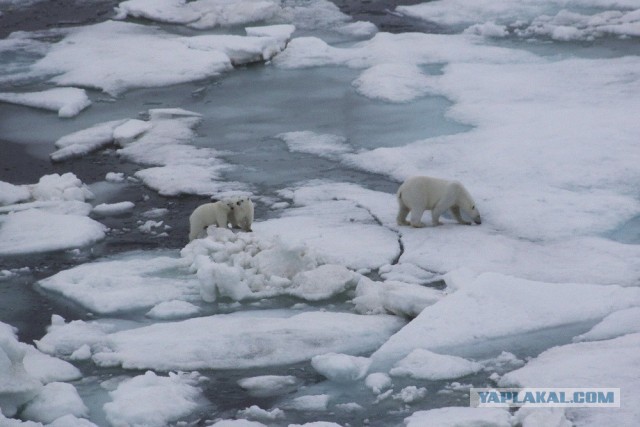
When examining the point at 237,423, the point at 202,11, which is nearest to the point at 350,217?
the point at 237,423

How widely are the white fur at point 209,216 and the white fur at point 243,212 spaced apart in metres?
0.07

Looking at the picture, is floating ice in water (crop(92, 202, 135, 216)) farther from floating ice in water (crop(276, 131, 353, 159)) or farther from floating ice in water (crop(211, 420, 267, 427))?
floating ice in water (crop(211, 420, 267, 427))

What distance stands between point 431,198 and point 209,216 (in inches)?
A: 76.7

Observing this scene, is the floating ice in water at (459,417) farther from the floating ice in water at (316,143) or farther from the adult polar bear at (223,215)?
the floating ice in water at (316,143)

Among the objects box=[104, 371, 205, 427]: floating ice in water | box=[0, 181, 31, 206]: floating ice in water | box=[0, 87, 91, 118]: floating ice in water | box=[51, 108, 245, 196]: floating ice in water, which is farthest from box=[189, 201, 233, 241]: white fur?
box=[0, 87, 91, 118]: floating ice in water

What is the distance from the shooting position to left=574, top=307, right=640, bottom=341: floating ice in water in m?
6.42

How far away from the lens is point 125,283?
25.7ft

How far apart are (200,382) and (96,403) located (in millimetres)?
639

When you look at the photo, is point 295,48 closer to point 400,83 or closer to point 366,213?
point 400,83

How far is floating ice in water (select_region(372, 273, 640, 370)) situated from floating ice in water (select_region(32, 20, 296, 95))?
27.1 ft

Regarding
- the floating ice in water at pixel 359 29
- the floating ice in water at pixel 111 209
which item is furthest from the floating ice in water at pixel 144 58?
the floating ice in water at pixel 111 209

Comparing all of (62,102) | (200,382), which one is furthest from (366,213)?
(62,102)

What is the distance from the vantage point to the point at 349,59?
14602mm

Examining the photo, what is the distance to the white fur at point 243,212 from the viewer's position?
28.4 feet
